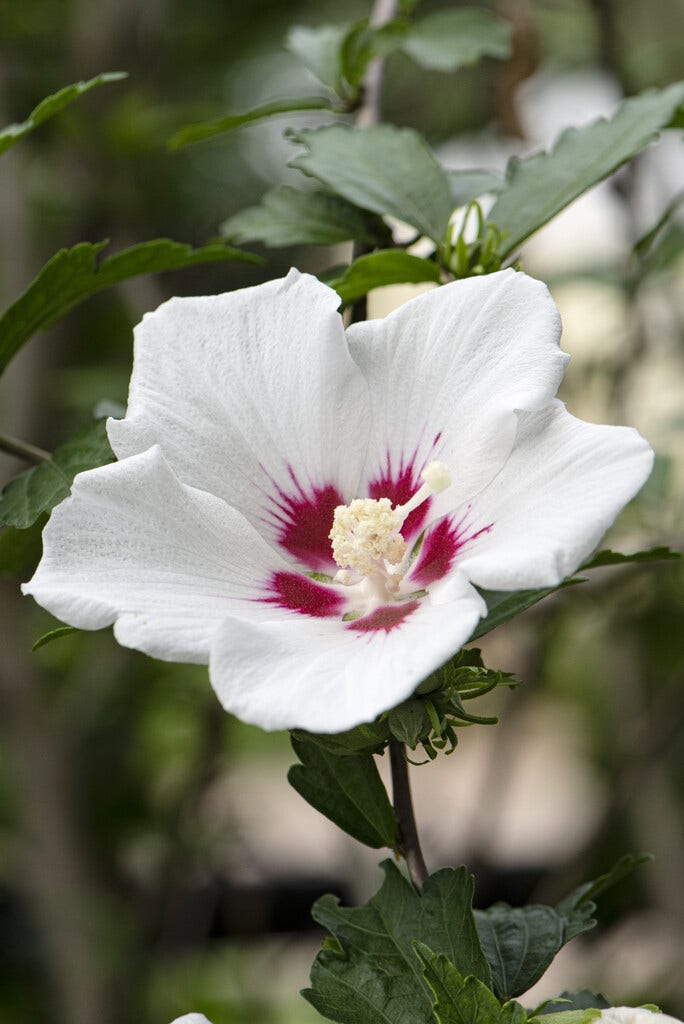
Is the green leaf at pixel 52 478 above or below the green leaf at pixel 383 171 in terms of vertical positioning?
below

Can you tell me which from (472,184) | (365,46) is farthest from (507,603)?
(365,46)

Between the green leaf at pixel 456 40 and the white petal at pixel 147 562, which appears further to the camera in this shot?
the green leaf at pixel 456 40

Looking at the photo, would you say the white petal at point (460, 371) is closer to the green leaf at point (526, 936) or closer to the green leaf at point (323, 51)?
the green leaf at point (526, 936)

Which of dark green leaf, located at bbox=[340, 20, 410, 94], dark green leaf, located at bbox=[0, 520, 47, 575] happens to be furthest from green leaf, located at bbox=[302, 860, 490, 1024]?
dark green leaf, located at bbox=[340, 20, 410, 94]

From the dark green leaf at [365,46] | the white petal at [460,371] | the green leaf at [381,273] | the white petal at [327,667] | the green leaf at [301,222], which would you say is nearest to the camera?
the white petal at [327,667]

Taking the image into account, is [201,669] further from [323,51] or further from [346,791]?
[346,791]

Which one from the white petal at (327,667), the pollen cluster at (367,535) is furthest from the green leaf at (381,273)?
the white petal at (327,667)

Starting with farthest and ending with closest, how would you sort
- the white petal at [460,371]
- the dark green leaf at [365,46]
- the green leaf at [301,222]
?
the dark green leaf at [365,46] → the green leaf at [301,222] → the white petal at [460,371]
